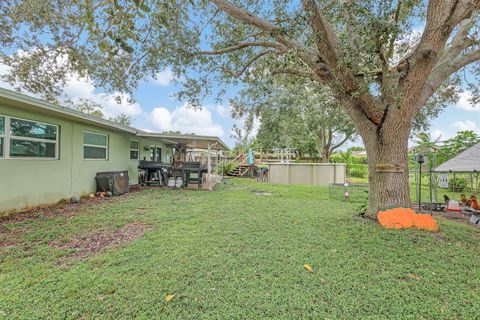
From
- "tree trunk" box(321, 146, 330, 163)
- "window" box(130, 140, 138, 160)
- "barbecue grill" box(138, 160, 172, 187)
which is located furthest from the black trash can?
"tree trunk" box(321, 146, 330, 163)

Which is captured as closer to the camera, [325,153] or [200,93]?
[200,93]

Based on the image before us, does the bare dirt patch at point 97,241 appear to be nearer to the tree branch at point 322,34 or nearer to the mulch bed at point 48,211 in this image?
the mulch bed at point 48,211

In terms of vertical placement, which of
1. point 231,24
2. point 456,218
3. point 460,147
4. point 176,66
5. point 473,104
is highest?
point 231,24

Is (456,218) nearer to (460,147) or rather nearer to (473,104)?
(473,104)

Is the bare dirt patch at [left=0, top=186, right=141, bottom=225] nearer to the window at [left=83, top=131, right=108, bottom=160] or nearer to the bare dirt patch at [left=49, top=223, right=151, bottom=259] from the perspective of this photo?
the window at [left=83, top=131, right=108, bottom=160]

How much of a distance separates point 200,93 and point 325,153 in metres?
15.6

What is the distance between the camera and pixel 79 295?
2389mm

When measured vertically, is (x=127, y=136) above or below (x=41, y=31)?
below

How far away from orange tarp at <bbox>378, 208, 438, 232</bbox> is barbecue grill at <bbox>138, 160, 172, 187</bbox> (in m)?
9.97

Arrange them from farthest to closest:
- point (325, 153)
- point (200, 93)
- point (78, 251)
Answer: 1. point (325, 153)
2. point (200, 93)
3. point (78, 251)

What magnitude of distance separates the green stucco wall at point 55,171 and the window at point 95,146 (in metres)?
0.16

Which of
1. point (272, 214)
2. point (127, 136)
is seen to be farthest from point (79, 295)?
point (127, 136)

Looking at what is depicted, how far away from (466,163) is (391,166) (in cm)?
365

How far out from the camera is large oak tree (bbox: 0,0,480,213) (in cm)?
407
